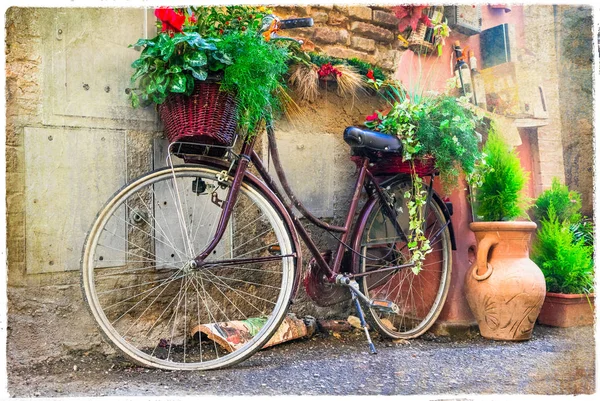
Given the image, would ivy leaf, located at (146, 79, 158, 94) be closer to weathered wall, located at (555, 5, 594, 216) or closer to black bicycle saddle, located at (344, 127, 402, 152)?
black bicycle saddle, located at (344, 127, 402, 152)

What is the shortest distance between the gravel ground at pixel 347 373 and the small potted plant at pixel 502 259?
193 millimetres

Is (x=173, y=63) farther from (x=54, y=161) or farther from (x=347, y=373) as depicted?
(x=347, y=373)

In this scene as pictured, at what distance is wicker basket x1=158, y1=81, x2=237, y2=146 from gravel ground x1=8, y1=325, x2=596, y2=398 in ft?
3.57

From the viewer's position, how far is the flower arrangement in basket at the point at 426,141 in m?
3.24

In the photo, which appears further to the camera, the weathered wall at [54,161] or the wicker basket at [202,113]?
the weathered wall at [54,161]

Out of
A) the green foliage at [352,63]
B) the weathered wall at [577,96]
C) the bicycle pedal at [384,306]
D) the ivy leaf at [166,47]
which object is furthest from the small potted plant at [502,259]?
the ivy leaf at [166,47]

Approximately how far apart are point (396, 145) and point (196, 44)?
134 centimetres

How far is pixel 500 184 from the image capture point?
12.0ft

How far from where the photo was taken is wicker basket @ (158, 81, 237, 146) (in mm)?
2469

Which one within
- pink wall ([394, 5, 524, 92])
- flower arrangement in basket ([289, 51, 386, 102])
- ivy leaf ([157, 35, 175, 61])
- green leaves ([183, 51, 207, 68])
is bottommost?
green leaves ([183, 51, 207, 68])

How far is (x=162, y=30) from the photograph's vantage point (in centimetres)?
268

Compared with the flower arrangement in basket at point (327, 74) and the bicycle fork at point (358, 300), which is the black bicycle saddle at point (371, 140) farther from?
the bicycle fork at point (358, 300)

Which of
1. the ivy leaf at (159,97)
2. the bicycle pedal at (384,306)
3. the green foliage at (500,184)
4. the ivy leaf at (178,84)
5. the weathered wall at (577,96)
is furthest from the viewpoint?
the weathered wall at (577,96)

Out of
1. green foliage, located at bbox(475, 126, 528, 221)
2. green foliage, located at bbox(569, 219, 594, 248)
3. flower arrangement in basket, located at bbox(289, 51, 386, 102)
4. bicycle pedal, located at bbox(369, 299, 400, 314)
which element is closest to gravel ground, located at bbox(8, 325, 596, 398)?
bicycle pedal, located at bbox(369, 299, 400, 314)
